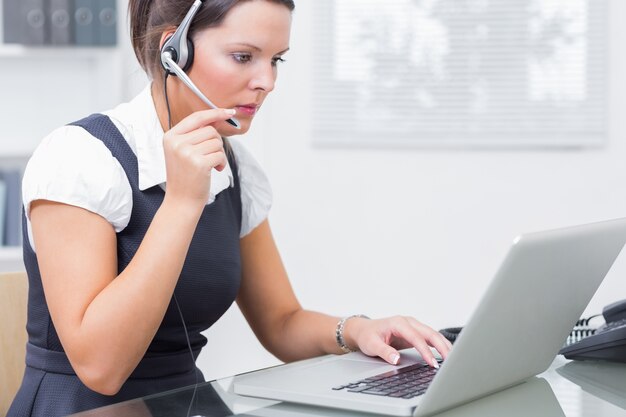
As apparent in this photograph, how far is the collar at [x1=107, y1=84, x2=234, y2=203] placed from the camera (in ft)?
4.55

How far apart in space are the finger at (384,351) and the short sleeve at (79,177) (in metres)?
0.41

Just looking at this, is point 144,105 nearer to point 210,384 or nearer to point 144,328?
point 144,328

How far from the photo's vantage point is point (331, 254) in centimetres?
325

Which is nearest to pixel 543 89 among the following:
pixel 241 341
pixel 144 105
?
pixel 241 341

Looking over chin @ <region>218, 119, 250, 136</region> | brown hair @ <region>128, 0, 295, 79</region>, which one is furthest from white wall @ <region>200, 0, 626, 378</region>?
chin @ <region>218, 119, 250, 136</region>

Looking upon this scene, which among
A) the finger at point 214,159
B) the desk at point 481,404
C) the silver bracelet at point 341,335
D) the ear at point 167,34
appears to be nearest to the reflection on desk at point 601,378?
the desk at point 481,404

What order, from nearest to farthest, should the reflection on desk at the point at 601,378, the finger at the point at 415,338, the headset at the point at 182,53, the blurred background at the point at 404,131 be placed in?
the reflection on desk at the point at 601,378
the finger at the point at 415,338
the headset at the point at 182,53
the blurred background at the point at 404,131

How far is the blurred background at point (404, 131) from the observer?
3.07m

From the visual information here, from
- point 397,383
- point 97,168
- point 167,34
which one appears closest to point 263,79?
point 167,34

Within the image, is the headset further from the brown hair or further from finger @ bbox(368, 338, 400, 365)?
finger @ bbox(368, 338, 400, 365)

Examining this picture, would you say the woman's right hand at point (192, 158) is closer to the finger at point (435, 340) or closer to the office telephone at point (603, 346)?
the finger at point (435, 340)

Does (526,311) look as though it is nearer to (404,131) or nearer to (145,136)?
(145,136)

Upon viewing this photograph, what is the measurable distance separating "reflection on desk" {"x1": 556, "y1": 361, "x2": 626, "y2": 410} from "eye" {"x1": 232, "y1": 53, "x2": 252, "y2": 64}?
64 centimetres

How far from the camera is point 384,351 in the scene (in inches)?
48.3
